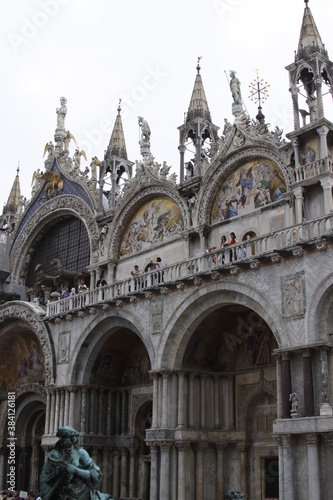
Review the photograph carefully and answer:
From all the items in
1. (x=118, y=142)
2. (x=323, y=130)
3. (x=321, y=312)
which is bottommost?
(x=321, y=312)

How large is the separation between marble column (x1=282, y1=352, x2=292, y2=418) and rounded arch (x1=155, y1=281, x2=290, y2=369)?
1.31 metres

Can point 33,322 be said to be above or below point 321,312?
above

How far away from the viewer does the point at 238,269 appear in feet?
57.6

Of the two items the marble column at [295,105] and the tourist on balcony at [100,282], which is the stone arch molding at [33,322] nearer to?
the tourist on balcony at [100,282]

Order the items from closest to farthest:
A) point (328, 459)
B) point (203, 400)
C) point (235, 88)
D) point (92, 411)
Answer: point (328, 459) → point (203, 400) → point (235, 88) → point (92, 411)

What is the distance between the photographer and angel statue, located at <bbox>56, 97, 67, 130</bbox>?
32.2 m

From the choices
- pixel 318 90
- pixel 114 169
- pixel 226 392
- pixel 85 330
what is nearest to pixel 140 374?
pixel 85 330

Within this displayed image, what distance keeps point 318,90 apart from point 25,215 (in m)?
18.0

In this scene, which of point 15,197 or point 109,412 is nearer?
point 109,412

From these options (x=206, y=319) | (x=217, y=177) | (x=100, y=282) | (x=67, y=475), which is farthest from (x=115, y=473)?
(x=67, y=475)

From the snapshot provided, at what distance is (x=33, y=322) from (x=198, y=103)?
10.4 m

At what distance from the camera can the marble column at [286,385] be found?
15.7 meters

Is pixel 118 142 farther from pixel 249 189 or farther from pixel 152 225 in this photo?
pixel 249 189

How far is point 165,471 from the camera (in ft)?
60.4
